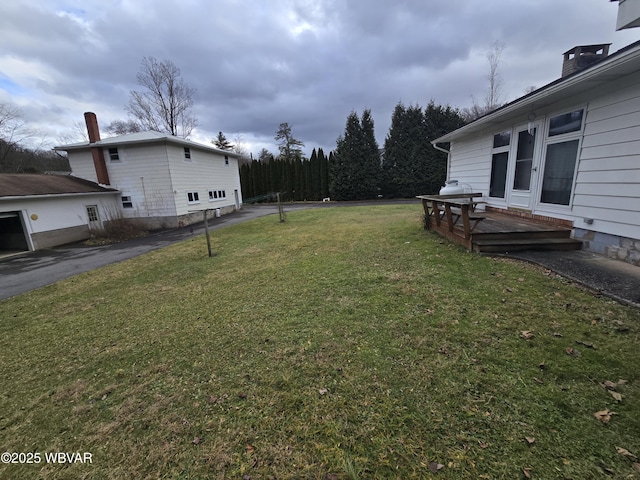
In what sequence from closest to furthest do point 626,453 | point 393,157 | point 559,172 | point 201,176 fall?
point 626,453 < point 559,172 < point 201,176 < point 393,157

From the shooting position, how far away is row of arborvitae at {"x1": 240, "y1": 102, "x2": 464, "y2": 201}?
21.5 metres

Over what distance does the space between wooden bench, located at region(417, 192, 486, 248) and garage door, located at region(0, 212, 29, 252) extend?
1567 cm

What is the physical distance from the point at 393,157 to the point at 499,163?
15.9 m

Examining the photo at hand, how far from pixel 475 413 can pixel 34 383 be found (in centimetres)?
405

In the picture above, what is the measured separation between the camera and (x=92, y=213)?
13.7 metres

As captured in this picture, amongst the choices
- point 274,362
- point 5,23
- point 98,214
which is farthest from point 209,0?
point 274,362

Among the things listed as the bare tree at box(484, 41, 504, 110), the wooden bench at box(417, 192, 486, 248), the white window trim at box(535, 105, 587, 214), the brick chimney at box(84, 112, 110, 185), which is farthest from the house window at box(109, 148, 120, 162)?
the bare tree at box(484, 41, 504, 110)

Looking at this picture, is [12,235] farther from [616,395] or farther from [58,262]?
[616,395]

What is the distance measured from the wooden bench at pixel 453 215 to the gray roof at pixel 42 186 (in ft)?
49.7

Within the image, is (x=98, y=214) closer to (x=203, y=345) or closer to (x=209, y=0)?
(x=209, y=0)

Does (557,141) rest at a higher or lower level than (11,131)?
lower

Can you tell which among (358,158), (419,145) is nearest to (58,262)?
(358,158)

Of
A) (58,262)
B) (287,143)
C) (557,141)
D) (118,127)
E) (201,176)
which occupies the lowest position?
(58,262)

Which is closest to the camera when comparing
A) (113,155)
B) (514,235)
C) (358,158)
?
(514,235)
